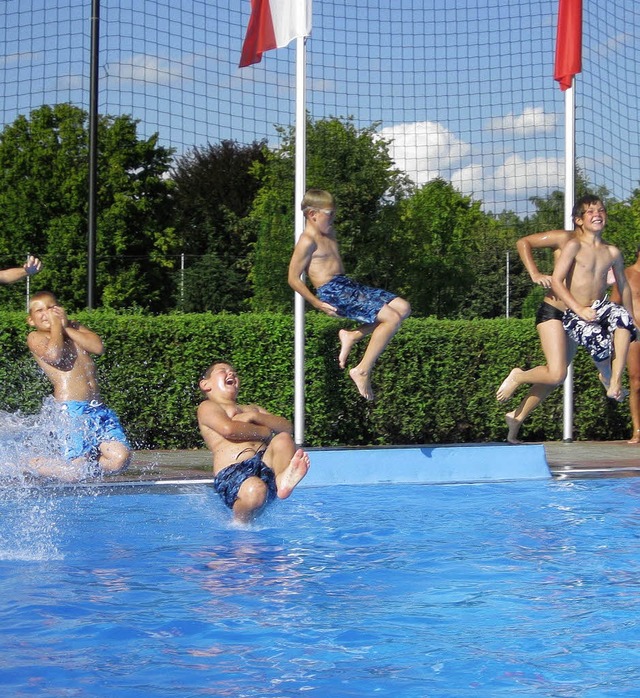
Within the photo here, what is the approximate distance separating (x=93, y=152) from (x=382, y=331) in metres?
6.34

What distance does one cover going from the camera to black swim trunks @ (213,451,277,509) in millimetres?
6105

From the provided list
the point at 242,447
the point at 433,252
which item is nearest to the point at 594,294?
the point at 242,447

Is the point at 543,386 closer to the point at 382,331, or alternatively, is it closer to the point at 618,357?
the point at 618,357

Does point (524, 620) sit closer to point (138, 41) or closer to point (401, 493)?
point (401, 493)

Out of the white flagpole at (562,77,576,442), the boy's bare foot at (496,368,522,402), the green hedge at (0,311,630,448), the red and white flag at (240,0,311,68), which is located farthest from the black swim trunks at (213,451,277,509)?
the red and white flag at (240,0,311,68)

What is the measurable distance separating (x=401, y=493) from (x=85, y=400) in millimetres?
2442

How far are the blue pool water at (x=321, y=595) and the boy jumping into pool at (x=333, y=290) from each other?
3.92 ft

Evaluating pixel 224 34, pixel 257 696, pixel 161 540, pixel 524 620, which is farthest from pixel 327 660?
pixel 224 34

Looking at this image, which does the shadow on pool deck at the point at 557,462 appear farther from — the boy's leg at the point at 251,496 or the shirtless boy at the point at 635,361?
the boy's leg at the point at 251,496

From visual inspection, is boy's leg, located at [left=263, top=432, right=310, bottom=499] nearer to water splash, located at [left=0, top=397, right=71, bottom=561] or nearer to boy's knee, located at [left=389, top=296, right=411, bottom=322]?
water splash, located at [left=0, top=397, right=71, bottom=561]

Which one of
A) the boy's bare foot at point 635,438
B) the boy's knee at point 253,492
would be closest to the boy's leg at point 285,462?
the boy's knee at point 253,492

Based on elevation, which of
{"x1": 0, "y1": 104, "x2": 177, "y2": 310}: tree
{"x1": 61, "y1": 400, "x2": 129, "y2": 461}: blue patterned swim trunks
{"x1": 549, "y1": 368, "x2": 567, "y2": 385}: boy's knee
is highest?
{"x1": 0, "y1": 104, "x2": 177, "y2": 310}: tree

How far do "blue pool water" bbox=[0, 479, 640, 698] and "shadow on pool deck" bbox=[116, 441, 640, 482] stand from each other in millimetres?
534

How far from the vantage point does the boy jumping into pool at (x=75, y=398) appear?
281 inches
